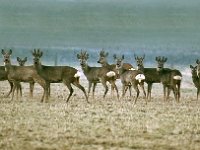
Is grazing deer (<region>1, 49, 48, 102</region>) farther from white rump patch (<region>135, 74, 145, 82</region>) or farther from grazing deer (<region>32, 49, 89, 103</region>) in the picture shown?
white rump patch (<region>135, 74, 145, 82</region>)

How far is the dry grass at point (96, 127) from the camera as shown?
44.4ft

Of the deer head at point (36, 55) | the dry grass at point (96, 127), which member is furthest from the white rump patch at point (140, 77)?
the deer head at point (36, 55)

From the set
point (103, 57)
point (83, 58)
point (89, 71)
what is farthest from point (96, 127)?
point (103, 57)

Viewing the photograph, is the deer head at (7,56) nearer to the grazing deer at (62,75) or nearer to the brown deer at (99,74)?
the grazing deer at (62,75)

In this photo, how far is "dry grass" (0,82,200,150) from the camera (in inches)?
532

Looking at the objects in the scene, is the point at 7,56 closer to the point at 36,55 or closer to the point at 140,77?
the point at 36,55

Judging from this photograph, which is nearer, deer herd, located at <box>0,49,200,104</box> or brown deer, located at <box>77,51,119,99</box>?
deer herd, located at <box>0,49,200,104</box>

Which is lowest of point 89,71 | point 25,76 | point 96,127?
point 96,127

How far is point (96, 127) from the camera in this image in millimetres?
15938

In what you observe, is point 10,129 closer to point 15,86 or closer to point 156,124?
point 156,124

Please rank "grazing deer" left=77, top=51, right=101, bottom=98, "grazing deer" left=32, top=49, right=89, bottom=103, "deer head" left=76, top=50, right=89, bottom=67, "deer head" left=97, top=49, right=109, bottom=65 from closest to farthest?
"grazing deer" left=32, top=49, right=89, bottom=103
"grazing deer" left=77, top=51, right=101, bottom=98
"deer head" left=76, top=50, right=89, bottom=67
"deer head" left=97, top=49, right=109, bottom=65

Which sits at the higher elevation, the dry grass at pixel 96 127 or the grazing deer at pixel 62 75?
the grazing deer at pixel 62 75

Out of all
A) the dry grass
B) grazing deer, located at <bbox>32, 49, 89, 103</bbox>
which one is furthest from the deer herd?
the dry grass

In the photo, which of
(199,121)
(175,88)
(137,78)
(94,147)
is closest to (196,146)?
(94,147)
